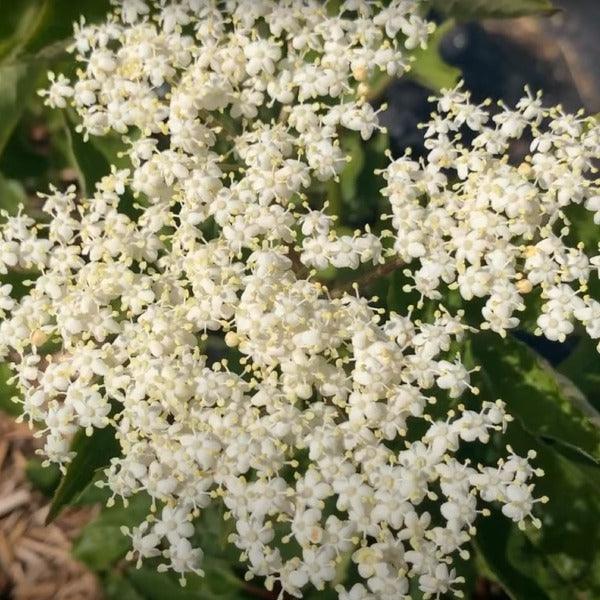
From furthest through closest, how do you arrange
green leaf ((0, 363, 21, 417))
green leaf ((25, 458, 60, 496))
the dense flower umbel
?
green leaf ((25, 458, 60, 496)), green leaf ((0, 363, 21, 417)), the dense flower umbel

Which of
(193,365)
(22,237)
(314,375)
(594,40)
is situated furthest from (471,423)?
(594,40)

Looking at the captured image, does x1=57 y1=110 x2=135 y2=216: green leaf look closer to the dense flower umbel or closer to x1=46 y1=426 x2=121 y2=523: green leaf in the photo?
the dense flower umbel

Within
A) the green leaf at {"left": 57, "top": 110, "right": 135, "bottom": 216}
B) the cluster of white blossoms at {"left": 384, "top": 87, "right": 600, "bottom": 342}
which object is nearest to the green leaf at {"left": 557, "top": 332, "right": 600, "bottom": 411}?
the cluster of white blossoms at {"left": 384, "top": 87, "right": 600, "bottom": 342}

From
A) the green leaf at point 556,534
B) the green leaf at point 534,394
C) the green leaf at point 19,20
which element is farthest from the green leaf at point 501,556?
the green leaf at point 19,20

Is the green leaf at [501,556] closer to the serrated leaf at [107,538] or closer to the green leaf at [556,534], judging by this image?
the green leaf at [556,534]

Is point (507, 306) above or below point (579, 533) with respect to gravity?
above

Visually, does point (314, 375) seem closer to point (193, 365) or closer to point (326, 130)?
point (193, 365)
